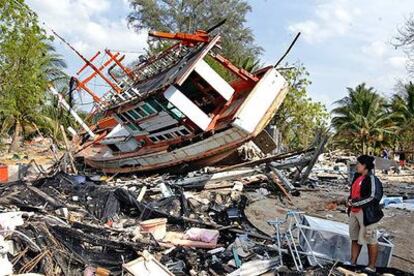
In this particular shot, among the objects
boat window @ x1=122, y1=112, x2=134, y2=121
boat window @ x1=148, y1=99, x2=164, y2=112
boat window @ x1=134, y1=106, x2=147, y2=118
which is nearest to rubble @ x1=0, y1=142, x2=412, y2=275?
boat window @ x1=148, y1=99, x2=164, y2=112

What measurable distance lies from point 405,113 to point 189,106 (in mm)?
24942

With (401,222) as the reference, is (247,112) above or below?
above

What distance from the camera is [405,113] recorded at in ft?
113

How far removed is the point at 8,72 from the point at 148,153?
7016 mm

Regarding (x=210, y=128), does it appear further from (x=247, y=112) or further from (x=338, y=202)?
(x=338, y=202)

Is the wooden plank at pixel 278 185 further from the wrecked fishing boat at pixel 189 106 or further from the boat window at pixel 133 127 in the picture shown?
the boat window at pixel 133 127

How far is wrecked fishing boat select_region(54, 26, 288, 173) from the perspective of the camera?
14109 millimetres

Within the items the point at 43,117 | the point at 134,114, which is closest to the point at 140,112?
the point at 134,114

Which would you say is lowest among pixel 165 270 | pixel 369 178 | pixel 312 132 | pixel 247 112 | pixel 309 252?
pixel 165 270

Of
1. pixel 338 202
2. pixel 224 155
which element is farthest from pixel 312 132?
pixel 338 202

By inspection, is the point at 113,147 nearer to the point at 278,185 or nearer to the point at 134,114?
the point at 134,114

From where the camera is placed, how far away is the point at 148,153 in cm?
1616

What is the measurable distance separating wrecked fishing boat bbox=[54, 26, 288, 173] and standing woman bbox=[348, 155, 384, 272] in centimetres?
747

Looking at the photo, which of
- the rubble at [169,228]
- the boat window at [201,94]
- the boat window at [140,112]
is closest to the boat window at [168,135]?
the boat window at [140,112]
